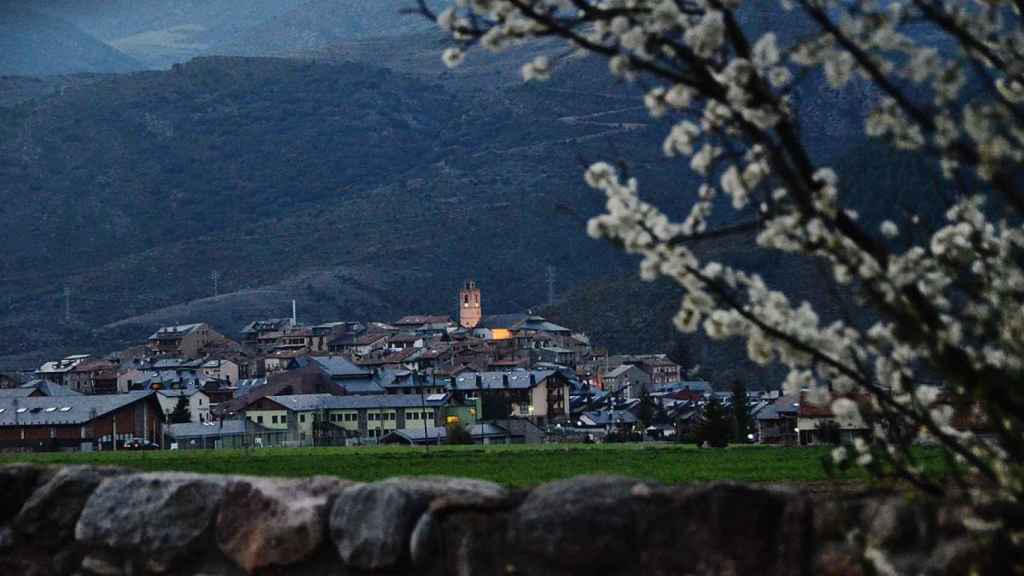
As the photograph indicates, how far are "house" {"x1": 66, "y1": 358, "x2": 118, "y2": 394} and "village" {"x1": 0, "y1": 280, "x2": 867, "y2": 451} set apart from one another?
22cm

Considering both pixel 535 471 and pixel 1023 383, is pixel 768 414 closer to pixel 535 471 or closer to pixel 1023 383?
pixel 535 471

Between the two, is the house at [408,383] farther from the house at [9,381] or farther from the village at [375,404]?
the house at [9,381]

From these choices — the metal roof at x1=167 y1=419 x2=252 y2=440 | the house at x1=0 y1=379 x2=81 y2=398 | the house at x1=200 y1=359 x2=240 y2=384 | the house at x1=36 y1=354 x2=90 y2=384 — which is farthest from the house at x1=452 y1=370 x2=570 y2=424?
the house at x1=36 y1=354 x2=90 y2=384

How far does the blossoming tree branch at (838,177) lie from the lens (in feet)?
16.1

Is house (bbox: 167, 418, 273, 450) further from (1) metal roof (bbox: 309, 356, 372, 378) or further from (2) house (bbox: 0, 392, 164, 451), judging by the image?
(1) metal roof (bbox: 309, 356, 372, 378)

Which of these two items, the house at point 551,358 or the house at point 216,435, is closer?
the house at point 216,435

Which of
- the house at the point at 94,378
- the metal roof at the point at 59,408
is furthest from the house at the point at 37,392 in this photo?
the house at the point at 94,378

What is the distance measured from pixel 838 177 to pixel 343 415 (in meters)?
123

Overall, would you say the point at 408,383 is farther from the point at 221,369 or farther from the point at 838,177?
the point at 838,177

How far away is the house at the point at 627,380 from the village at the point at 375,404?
199 mm

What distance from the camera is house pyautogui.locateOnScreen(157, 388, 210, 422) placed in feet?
463

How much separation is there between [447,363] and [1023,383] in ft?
578

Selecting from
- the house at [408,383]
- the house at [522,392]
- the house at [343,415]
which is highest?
the house at [408,383]

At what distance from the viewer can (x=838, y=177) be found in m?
5.31
